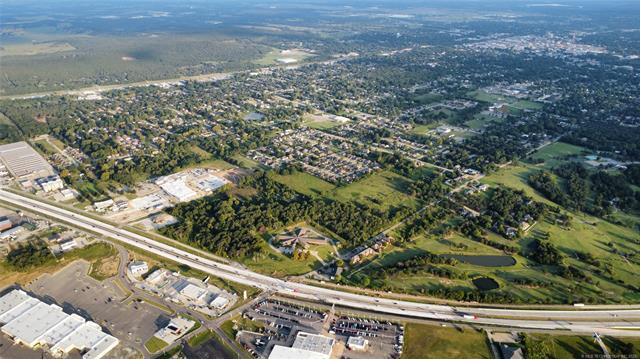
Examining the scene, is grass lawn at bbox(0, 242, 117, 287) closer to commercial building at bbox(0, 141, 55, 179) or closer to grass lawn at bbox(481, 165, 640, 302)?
commercial building at bbox(0, 141, 55, 179)

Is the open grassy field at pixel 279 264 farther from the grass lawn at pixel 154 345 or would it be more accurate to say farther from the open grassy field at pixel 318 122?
the open grassy field at pixel 318 122

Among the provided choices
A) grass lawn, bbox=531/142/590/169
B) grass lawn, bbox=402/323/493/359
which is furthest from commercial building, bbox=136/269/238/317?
grass lawn, bbox=531/142/590/169

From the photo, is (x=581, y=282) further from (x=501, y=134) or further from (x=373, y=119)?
(x=373, y=119)

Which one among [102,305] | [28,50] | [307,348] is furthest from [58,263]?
[28,50]

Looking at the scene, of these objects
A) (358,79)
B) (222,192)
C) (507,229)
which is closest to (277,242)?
(222,192)

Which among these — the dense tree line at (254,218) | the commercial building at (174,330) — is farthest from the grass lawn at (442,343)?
the commercial building at (174,330)

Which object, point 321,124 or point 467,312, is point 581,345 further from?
point 321,124
